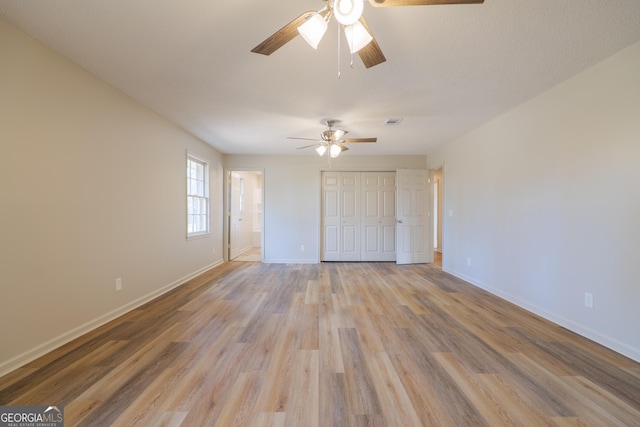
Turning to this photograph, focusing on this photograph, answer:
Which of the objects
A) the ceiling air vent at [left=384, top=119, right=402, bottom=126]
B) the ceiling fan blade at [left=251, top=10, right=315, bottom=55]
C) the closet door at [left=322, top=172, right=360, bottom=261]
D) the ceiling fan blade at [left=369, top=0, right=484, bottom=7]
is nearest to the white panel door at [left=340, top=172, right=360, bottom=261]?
the closet door at [left=322, top=172, right=360, bottom=261]

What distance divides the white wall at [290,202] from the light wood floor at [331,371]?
8.65 feet

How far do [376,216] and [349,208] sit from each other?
0.66 metres

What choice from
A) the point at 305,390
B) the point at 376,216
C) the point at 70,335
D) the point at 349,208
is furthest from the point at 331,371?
the point at 376,216

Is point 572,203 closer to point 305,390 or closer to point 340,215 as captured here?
point 305,390

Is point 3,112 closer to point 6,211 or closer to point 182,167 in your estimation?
point 6,211

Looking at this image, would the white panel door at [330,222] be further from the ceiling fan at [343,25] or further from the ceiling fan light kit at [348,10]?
the ceiling fan light kit at [348,10]

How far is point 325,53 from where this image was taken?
204cm

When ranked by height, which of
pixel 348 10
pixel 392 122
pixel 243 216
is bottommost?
pixel 243 216

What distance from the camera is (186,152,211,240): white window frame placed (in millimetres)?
4298

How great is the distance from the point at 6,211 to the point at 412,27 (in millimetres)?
3138

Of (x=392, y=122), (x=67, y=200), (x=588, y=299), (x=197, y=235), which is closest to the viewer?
(x=67, y=200)

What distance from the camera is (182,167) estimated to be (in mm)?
3973

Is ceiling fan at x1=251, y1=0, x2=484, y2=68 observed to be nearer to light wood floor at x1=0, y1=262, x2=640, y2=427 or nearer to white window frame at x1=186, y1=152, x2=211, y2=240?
light wood floor at x1=0, y1=262, x2=640, y2=427

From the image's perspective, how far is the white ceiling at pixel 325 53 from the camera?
1620 millimetres
